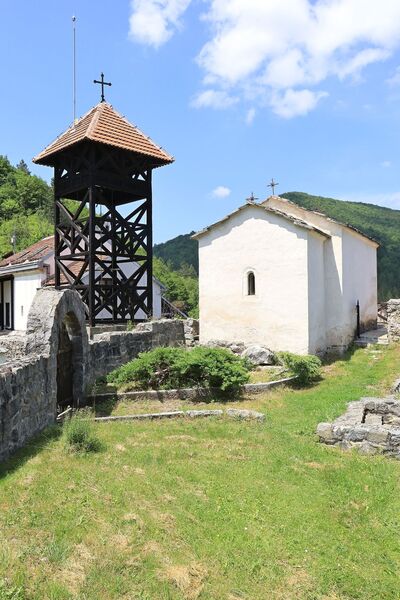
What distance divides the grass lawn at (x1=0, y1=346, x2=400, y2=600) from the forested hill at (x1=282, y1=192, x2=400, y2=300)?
36.7 m

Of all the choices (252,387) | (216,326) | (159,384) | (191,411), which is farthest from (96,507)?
(216,326)

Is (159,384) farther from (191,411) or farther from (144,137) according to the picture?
(144,137)

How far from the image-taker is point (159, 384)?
35.8 ft

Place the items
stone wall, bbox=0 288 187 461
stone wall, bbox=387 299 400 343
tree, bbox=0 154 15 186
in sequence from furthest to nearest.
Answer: tree, bbox=0 154 15 186, stone wall, bbox=387 299 400 343, stone wall, bbox=0 288 187 461

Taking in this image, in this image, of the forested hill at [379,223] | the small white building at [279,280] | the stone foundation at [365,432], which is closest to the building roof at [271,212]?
the small white building at [279,280]

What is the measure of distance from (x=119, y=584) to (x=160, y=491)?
68.7 inches

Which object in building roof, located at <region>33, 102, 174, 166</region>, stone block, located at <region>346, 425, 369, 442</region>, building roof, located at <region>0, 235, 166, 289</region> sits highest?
building roof, located at <region>33, 102, 174, 166</region>

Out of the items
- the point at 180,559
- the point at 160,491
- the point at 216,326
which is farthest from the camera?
the point at 216,326

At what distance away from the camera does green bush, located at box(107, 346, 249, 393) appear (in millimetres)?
10727

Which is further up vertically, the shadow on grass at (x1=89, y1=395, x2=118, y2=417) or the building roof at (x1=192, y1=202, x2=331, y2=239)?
the building roof at (x1=192, y1=202, x2=331, y2=239)

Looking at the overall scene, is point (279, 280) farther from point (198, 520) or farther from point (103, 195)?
point (198, 520)

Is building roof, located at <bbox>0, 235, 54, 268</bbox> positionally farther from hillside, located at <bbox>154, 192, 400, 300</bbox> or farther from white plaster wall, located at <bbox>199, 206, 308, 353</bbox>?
hillside, located at <bbox>154, 192, 400, 300</bbox>

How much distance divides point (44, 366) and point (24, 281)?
60.4ft

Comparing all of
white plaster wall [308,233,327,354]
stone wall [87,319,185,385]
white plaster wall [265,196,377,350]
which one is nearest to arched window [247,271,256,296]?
white plaster wall [308,233,327,354]
